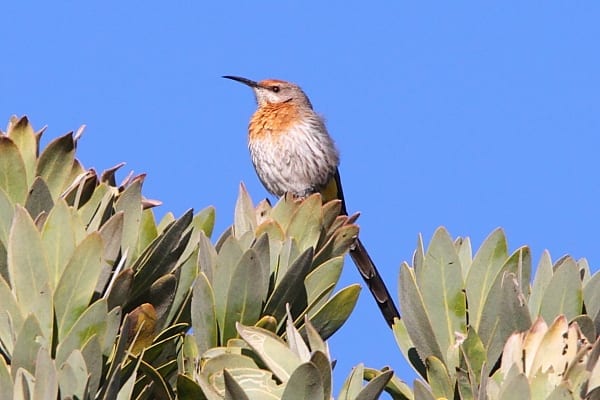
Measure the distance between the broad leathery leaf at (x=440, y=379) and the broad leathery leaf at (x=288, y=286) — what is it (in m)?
0.40

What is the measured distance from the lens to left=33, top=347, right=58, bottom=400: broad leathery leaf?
7.07ft

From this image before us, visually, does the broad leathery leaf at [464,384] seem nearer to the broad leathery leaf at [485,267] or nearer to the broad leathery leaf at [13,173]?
the broad leathery leaf at [485,267]

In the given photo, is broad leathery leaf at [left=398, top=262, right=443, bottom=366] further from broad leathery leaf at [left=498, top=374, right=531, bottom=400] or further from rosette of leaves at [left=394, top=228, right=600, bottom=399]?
broad leathery leaf at [left=498, top=374, right=531, bottom=400]

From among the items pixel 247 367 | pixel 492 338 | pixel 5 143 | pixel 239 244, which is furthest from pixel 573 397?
pixel 5 143

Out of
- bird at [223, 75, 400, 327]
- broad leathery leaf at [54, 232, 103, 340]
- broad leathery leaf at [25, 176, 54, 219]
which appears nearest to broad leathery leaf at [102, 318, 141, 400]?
broad leathery leaf at [54, 232, 103, 340]

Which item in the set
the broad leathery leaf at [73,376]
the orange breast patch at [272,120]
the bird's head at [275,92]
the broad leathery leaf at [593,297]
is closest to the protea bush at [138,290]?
the broad leathery leaf at [73,376]

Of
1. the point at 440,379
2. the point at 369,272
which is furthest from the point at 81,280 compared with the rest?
the point at 369,272

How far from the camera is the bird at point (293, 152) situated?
28.1ft

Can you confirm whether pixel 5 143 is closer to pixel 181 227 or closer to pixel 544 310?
pixel 181 227

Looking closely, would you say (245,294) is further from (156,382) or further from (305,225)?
(305,225)

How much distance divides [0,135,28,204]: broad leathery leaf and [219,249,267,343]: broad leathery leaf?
2.11ft

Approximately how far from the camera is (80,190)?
3006mm

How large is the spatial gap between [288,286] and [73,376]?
817 millimetres

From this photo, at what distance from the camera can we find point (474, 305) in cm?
291
